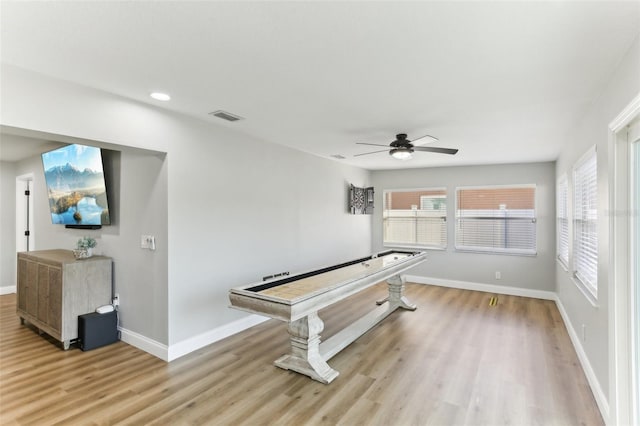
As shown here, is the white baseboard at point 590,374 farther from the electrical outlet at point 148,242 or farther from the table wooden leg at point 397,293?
the electrical outlet at point 148,242

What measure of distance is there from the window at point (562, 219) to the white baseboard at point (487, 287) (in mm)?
915

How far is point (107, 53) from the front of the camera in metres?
2.02

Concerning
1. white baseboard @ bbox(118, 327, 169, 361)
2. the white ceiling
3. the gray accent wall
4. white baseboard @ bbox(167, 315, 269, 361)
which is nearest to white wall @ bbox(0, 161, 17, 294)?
the gray accent wall

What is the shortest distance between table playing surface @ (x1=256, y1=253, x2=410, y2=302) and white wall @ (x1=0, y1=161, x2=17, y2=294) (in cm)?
595

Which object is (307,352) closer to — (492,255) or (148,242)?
(148,242)

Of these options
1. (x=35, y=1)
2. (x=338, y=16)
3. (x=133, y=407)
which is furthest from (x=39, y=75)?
(x=133, y=407)

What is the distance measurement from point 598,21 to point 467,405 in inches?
104

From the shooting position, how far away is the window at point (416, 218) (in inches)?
262

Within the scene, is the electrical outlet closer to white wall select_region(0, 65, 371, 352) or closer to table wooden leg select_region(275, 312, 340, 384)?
white wall select_region(0, 65, 371, 352)

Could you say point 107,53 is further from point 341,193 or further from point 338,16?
point 341,193

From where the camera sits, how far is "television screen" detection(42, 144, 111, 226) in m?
3.75

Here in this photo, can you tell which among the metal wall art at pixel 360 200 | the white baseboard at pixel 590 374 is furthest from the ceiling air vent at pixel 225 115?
the white baseboard at pixel 590 374

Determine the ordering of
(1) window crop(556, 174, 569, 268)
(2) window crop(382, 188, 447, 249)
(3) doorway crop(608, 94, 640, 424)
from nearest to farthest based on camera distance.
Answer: (3) doorway crop(608, 94, 640, 424), (1) window crop(556, 174, 569, 268), (2) window crop(382, 188, 447, 249)

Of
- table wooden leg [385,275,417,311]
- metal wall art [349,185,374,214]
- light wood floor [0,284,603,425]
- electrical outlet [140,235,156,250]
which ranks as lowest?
light wood floor [0,284,603,425]
